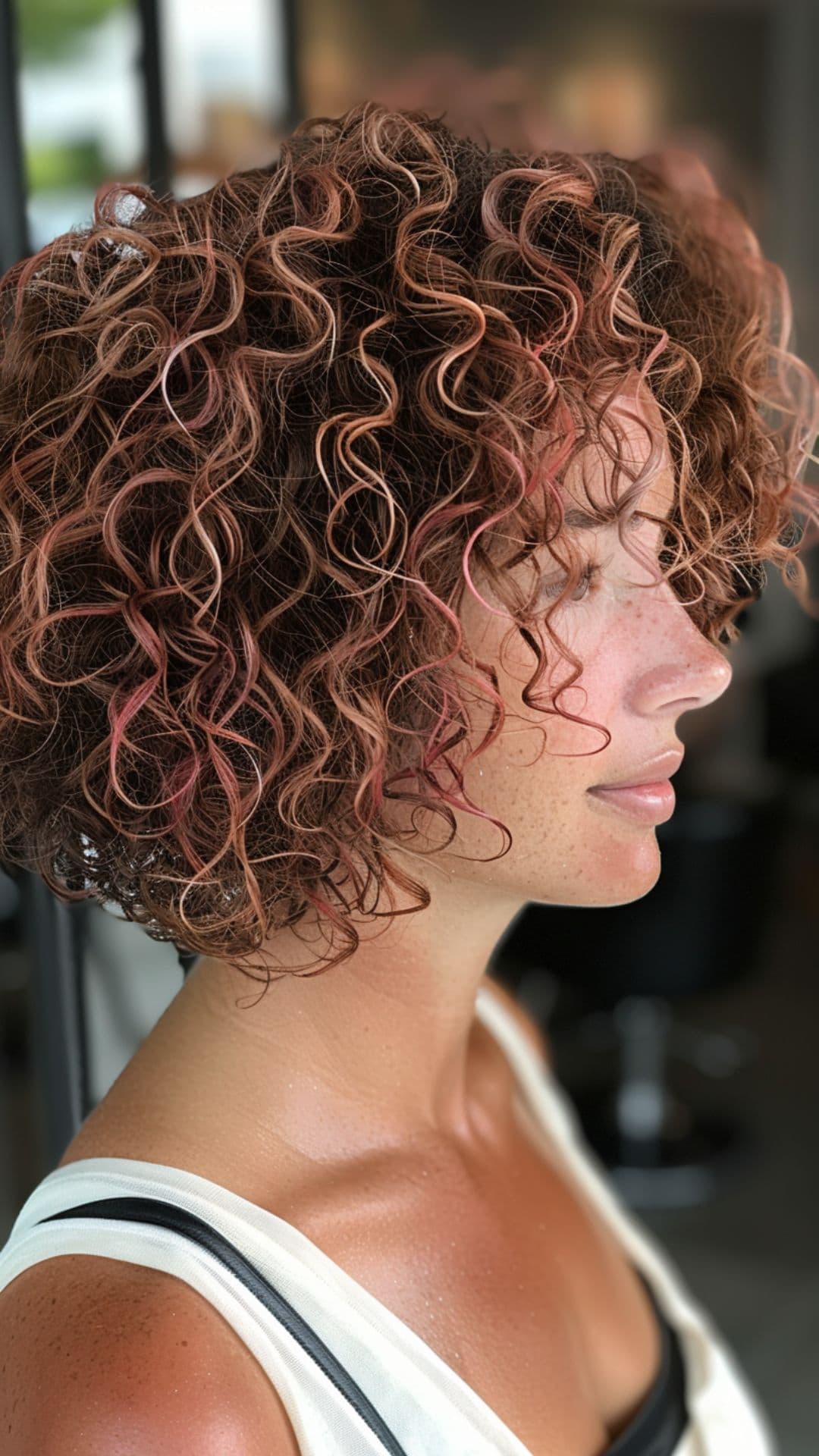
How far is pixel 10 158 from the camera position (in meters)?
1.15

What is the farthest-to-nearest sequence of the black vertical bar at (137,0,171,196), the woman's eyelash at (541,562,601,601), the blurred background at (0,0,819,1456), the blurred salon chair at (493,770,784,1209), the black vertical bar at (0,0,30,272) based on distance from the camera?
the blurred salon chair at (493,770,784,1209)
the black vertical bar at (137,0,171,196)
the blurred background at (0,0,819,1456)
the black vertical bar at (0,0,30,272)
the woman's eyelash at (541,562,601,601)

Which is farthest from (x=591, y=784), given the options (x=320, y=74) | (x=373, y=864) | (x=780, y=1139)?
(x=320, y=74)

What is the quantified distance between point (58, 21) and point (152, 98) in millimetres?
504

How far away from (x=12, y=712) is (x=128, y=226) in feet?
0.98

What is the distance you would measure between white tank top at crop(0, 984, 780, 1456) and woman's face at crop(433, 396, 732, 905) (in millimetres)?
258

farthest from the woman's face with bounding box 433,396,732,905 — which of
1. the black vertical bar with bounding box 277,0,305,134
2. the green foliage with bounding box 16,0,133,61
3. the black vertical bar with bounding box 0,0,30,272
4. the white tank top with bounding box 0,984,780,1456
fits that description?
the black vertical bar with bounding box 277,0,305,134

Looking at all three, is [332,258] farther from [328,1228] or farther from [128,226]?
[328,1228]

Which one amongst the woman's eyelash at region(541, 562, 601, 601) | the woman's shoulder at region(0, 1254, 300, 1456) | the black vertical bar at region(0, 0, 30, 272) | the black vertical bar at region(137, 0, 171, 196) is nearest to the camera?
the woman's shoulder at region(0, 1254, 300, 1456)

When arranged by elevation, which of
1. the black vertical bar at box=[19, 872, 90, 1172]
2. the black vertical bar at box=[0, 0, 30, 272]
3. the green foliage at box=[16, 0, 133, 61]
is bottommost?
the black vertical bar at box=[19, 872, 90, 1172]

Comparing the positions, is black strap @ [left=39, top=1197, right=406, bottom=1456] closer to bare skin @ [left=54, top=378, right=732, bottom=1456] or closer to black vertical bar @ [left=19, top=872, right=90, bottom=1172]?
bare skin @ [left=54, top=378, right=732, bottom=1456]

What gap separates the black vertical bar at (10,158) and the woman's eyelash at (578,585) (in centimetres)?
57

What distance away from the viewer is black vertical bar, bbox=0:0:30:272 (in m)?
1.15

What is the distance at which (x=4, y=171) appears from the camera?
1.15 meters

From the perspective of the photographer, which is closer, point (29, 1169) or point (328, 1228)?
point (328, 1228)
